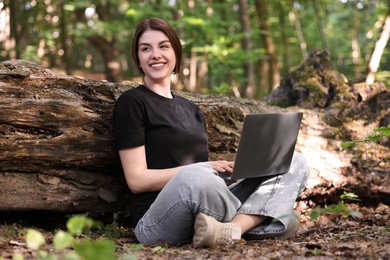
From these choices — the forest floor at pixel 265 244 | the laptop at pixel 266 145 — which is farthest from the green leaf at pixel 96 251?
the laptop at pixel 266 145

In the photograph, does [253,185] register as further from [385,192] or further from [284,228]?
[385,192]

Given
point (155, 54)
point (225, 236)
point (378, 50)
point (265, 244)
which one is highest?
point (378, 50)

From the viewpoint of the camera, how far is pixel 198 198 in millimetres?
2941

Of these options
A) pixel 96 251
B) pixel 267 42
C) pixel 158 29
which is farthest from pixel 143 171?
pixel 267 42

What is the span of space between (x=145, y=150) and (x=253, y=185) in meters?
0.81

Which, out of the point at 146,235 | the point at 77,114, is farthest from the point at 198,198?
the point at 77,114

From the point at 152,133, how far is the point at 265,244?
3.45ft

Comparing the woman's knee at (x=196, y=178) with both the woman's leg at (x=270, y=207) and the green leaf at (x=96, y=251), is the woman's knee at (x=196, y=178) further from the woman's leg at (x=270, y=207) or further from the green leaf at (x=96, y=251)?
the green leaf at (x=96, y=251)

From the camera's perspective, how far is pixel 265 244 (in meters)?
3.10

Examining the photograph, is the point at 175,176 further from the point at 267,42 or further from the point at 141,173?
A: the point at 267,42

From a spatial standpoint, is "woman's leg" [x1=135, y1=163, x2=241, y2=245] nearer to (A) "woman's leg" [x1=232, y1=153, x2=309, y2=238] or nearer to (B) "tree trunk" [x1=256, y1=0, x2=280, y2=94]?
(A) "woman's leg" [x1=232, y1=153, x2=309, y2=238]

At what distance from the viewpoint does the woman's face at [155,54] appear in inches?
139

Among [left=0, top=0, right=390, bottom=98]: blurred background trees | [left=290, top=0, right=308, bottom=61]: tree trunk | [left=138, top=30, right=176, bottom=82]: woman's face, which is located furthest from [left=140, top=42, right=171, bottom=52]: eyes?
[left=290, top=0, right=308, bottom=61]: tree trunk

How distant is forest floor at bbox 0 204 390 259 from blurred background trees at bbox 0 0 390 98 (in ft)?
8.98
